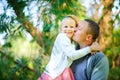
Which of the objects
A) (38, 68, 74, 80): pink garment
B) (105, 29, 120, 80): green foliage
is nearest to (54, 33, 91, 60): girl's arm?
(38, 68, 74, 80): pink garment

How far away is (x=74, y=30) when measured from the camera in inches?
124

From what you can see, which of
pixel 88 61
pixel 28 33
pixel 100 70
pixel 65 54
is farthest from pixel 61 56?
pixel 28 33

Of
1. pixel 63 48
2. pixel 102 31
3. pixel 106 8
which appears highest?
pixel 63 48

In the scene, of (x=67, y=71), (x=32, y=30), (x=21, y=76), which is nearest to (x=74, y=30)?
(x=67, y=71)

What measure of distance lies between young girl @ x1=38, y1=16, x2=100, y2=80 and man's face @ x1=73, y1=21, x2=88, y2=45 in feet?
0.25

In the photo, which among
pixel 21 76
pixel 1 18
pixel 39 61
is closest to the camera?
pixel 1 18

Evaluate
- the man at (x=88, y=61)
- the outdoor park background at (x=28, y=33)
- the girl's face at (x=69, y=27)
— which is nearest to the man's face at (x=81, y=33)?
the man at (x=88, y=61)

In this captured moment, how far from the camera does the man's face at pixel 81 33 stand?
116 inches

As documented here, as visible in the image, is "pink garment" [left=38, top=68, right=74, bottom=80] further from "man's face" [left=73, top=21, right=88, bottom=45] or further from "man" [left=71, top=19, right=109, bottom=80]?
"man's face" [left=73, top=21, right=88, bottom=45]

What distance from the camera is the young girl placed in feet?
9.65

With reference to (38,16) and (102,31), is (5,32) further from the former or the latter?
(102,31)

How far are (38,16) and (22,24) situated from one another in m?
0.20

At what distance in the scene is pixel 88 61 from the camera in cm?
282

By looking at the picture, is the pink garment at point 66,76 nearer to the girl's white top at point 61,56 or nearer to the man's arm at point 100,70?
the girl's white top at point 61,56
